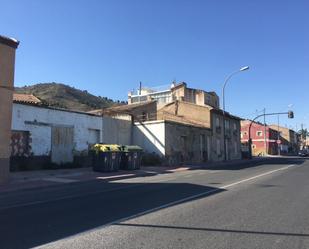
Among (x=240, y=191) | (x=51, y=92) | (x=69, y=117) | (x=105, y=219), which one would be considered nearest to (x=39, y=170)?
(x=69, y=117)

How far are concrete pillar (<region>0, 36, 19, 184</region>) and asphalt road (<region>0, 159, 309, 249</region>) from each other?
561 cm

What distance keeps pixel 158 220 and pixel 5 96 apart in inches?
500

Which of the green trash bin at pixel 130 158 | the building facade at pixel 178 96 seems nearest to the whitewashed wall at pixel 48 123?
the green trash bin at pixel 130 158

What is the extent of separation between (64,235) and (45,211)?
10.2 ft

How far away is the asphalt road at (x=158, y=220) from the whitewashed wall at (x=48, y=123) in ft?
43.3

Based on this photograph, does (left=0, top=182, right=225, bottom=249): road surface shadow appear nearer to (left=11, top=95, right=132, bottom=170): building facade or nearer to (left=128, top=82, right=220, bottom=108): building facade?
(left=11, top=95, right=132, bottom=170): building facade

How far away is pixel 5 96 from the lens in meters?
19.4

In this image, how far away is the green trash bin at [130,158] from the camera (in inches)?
1139

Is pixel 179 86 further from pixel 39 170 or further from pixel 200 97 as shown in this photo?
pixel 39 170

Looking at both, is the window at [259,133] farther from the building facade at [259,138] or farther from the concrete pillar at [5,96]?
the concrete pillar at [5,96]

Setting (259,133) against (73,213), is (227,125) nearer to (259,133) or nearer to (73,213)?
(259,133)

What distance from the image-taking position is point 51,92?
284ft

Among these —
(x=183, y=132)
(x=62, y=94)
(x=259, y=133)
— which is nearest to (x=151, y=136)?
(x=183, y=132)

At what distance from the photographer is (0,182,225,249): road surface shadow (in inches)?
303
